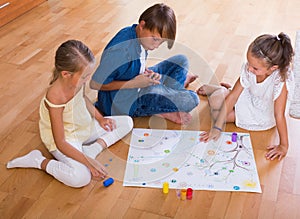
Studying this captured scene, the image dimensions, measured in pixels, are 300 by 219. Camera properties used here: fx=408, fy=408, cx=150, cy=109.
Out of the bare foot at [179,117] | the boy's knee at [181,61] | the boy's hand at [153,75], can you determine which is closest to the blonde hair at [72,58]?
the boy's hand at [153,75]

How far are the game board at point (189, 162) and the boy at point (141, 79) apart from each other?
0.11 meters

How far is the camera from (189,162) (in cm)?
137

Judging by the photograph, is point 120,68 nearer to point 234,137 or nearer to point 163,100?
point 163,100

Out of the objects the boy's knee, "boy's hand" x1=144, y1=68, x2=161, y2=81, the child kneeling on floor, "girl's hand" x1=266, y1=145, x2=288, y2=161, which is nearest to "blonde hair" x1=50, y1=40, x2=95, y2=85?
the child kneeling on floor

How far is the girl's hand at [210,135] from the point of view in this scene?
1.48m

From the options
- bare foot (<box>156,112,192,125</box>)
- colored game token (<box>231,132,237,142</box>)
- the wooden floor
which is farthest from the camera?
bare foot (<box>156,112,192,125</box>)

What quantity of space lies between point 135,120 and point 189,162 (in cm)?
32

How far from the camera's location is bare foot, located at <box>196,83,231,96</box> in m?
1.72

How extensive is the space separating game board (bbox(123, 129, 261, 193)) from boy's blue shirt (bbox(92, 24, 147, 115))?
0.12m

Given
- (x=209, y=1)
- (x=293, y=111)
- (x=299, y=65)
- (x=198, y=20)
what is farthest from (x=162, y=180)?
(x=209, y=1)

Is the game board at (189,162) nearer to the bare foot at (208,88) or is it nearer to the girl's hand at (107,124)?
the girl's hand at (107,124)

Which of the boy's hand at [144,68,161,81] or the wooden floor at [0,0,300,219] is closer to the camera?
the wooden floor at [0,0,300,219]

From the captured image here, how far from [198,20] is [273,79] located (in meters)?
1.15

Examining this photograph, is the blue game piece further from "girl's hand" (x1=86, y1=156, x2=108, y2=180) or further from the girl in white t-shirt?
A: the girl in white t-shirt
